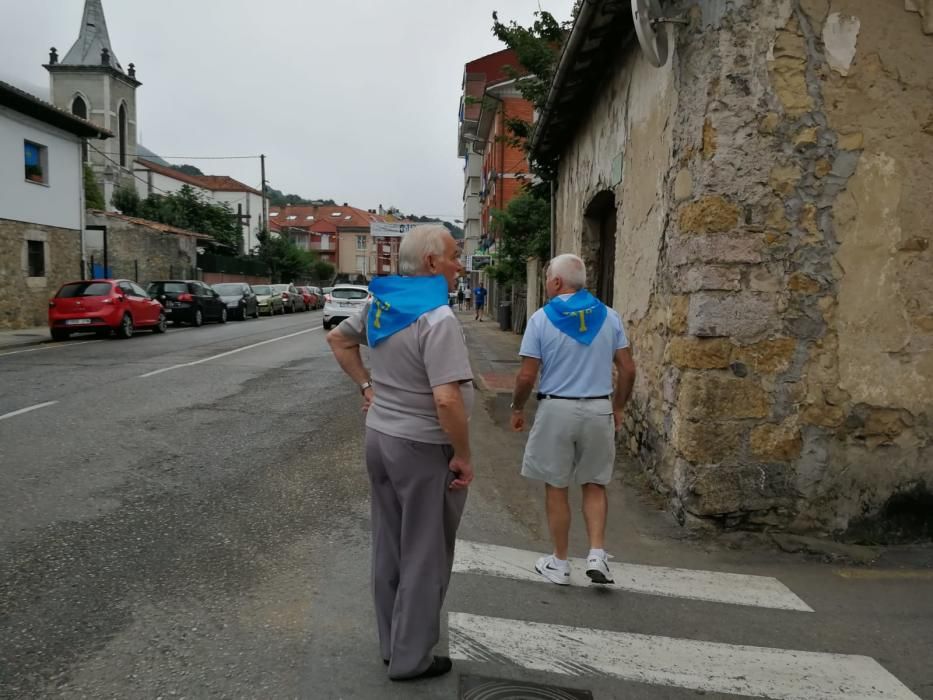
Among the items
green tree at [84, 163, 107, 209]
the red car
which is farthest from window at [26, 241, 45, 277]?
green tree at [84, 163, 107, 209]

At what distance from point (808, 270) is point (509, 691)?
3378mm

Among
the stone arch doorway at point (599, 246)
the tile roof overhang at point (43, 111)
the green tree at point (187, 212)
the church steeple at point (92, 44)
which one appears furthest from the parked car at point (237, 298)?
the church steeple at point (92, 44)

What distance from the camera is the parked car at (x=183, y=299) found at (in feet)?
78.1

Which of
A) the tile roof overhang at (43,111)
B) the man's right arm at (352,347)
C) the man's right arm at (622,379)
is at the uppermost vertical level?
the tile roof overhang at (43,111)

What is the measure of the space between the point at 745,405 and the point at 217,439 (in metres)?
4.73

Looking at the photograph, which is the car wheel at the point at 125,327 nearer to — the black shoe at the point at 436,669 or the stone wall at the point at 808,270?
the stone wall at the point at 808,270

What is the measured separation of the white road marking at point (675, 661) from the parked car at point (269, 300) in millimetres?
30971

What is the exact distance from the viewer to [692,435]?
4.78 metres

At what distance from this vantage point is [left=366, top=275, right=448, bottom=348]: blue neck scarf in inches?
106

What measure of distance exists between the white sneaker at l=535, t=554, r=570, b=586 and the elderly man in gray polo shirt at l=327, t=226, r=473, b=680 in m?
1.20

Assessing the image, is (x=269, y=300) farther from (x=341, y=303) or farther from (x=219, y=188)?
(x=219, y=188)

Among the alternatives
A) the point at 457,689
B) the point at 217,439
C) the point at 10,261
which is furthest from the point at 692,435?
the point at 10,261

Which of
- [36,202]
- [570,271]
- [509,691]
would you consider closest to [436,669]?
[509,691]

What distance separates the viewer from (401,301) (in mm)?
2715
